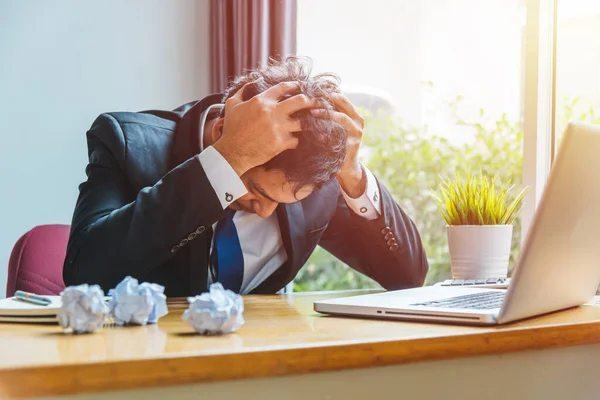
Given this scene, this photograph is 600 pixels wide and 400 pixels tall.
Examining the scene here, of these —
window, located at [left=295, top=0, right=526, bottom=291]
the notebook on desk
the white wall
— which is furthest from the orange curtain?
the notebook on desk

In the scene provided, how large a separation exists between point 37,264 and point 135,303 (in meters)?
0.92

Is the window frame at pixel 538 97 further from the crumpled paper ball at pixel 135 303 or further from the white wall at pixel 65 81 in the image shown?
the crumpled paper ball at pixel 135 303

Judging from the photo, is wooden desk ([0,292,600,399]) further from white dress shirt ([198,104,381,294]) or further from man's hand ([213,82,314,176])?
white dress shirt ([198,104,381,294])

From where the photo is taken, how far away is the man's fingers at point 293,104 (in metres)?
1.17

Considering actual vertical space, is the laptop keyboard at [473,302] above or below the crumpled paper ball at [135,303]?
below

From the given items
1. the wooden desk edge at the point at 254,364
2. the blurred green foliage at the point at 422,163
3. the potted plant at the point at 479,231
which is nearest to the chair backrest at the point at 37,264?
the potted plant at the point at 479,231

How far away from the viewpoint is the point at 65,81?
261cm

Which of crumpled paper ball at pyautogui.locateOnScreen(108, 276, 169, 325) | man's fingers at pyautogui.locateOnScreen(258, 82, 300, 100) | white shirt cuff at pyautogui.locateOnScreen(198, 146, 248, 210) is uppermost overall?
man's fingers at pyautogui.locateOnScreen(258, 82, 300, 100)

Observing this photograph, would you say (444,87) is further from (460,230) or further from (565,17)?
(460,230)

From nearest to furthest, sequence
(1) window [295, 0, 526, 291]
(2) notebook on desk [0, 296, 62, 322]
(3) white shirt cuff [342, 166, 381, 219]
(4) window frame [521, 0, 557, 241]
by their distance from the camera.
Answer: (2) notebook on desk [0, 296, 62, 322], (3) white shirt cuff [342, 166, 381, 219], (4) window frame [521, 0, 557, 241], (1) window [295, 0, 526, 291]

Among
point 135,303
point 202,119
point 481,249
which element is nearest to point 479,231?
point 481,249

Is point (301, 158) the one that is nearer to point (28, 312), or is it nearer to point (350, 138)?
point (350, 138)

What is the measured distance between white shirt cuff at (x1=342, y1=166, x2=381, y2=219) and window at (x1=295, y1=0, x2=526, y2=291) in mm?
1641

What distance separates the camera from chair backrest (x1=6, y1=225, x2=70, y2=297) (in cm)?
161
